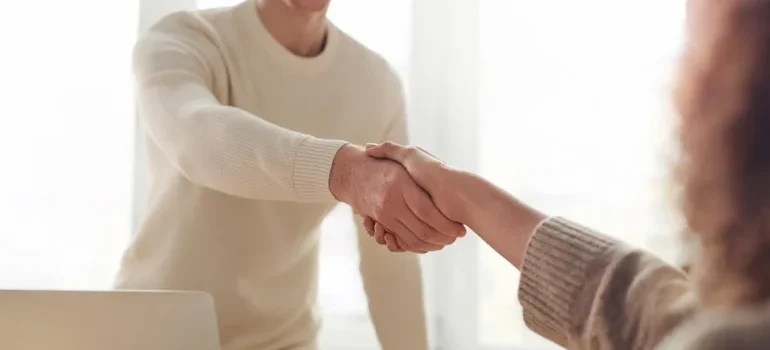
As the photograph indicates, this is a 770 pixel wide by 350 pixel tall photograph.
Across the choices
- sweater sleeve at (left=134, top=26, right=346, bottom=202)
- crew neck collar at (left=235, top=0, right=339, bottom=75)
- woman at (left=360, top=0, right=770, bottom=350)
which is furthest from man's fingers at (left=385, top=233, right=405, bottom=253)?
woman at (left=360, top=0, right=770, bottom=350)

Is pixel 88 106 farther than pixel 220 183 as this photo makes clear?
Yes

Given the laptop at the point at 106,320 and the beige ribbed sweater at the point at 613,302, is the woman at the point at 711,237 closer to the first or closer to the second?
the beige ribbed sweater at the point at 613,302

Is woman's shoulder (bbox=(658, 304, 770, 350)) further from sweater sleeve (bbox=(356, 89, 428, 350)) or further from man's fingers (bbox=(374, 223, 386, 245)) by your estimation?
sweater sleeve (bbox=(356, 89, 428, 350))

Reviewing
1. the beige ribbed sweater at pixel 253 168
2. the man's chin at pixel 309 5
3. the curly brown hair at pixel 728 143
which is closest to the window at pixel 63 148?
the beige ribbed sweater at pixel 253 168

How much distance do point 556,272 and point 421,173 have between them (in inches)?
15.1

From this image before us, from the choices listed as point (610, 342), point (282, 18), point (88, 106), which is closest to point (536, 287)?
point (610, 342)

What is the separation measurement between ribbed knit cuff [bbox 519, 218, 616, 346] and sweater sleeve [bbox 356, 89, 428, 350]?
0.68 m

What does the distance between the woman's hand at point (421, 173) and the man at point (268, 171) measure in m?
0.01

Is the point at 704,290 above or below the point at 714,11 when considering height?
below

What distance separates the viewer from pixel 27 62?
1.67m

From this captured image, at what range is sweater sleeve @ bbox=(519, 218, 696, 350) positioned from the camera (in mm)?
569

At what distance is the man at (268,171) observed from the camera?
104cm

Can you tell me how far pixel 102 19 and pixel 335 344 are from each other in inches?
31.6

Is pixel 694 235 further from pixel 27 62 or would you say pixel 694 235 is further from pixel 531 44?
pixel 27 62
